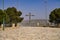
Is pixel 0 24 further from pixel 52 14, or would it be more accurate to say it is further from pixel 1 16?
pixel 52 14

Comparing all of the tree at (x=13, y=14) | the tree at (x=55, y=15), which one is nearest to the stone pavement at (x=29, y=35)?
the tree at (x=13, y=14)

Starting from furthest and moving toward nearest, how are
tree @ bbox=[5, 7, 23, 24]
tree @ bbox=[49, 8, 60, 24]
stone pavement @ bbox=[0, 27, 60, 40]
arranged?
tree @ bbox=[49, 8, 60, 24], tree @ bbox=[5, 7, 23, 24], stone pavement @ bbox=[0, 27, 60, 40]

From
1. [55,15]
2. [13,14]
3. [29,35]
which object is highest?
[13,14]

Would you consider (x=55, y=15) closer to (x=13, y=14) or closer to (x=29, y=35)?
(x=13, y=14)

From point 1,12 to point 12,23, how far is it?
13782mm

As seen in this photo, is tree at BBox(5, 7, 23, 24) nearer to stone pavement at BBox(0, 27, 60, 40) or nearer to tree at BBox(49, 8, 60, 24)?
tree at BBox(49, 8, 60, 24)

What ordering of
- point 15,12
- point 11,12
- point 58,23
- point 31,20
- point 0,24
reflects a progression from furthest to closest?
point 31,20 → point 58,23 → point 15,12 → point 11,12 → point 0,24

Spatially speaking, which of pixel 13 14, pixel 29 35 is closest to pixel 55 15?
pixel 13 14

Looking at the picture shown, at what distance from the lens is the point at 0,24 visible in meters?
32.1

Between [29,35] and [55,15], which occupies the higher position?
[55,15]

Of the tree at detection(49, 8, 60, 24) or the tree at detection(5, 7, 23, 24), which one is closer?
the tree at detection(5, 7, 23, 24)

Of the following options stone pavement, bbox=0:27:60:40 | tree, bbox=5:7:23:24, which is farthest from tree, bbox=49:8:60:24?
stone pavement, bbox=0:27:60:40

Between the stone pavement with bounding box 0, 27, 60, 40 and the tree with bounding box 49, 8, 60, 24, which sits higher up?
the tree with bounding box 49, 8, 60, 24

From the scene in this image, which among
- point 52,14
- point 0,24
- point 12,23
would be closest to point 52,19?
point 52,14
